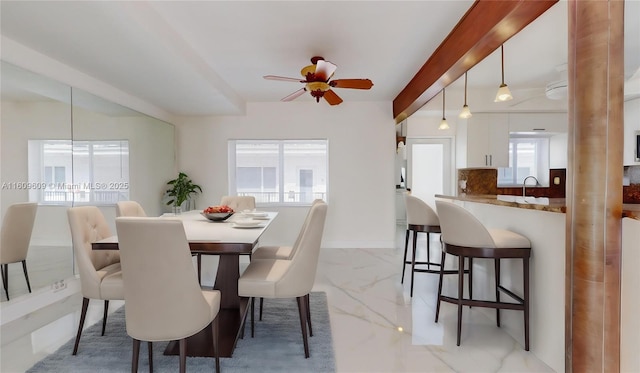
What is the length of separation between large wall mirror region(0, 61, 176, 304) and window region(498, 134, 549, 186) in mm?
5105

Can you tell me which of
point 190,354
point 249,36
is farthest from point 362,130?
point 190,354

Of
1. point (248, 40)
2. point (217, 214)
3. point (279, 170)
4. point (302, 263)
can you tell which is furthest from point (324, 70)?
point (279, 170)

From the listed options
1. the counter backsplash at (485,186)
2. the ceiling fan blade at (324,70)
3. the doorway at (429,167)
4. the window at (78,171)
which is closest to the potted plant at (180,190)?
the window at (78,171)

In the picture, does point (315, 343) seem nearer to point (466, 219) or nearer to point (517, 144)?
point (466, 219)

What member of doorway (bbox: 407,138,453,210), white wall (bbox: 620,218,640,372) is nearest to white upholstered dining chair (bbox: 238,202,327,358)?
white wall (bbox: 620,218,640,372)

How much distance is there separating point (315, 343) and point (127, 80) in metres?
3.39

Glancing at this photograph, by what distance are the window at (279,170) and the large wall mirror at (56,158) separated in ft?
5.01

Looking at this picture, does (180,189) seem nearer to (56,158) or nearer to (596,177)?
(56,158)

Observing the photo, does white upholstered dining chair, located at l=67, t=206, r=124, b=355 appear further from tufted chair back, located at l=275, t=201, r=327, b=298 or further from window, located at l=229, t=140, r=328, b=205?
window, located at l=229, t=140, r=328, b=205

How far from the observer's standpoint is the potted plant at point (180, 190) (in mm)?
4906

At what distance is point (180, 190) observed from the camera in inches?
196

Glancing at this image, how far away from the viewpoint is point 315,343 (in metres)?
2.07

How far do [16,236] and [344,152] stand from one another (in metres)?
4.05

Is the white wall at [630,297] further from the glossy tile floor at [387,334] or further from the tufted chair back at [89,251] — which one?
the tufted chair back at [89,251]
